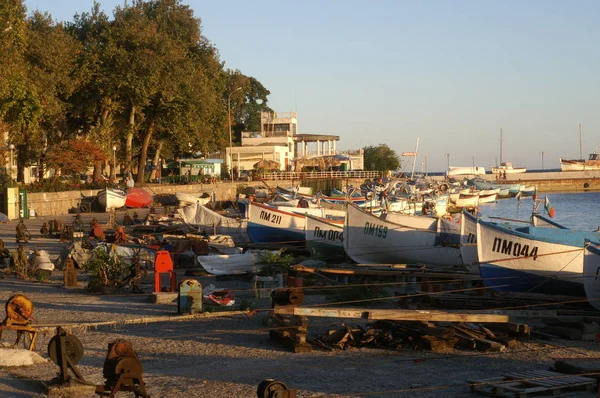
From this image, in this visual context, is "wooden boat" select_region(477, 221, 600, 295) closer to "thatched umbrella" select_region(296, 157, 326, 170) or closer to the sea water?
the sea water

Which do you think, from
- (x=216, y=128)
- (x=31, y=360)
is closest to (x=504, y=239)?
(x=31, y=360)

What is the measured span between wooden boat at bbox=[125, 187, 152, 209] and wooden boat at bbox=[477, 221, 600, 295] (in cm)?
3405

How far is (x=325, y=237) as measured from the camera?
98.8 ft

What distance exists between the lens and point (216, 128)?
74188 mm

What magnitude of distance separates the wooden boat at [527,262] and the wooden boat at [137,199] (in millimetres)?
→ 34045

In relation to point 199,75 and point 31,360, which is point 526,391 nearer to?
point 31,360

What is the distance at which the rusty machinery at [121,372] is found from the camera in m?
9.49

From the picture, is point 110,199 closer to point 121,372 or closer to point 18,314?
point 18,314

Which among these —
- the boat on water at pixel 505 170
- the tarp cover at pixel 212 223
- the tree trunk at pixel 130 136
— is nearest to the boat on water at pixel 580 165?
the boat on water at pixel 505 170

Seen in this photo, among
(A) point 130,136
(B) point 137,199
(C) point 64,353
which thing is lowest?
(C) point 64,353

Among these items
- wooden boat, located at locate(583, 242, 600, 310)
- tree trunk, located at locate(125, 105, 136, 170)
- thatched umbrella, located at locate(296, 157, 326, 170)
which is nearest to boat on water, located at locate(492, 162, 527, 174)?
thatched umbrella, located at locate(296, 157, 326, 170)

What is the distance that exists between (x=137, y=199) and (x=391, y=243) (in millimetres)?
28725

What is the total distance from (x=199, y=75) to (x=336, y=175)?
2300cm

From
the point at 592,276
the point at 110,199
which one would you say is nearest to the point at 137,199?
the point at 110,199
